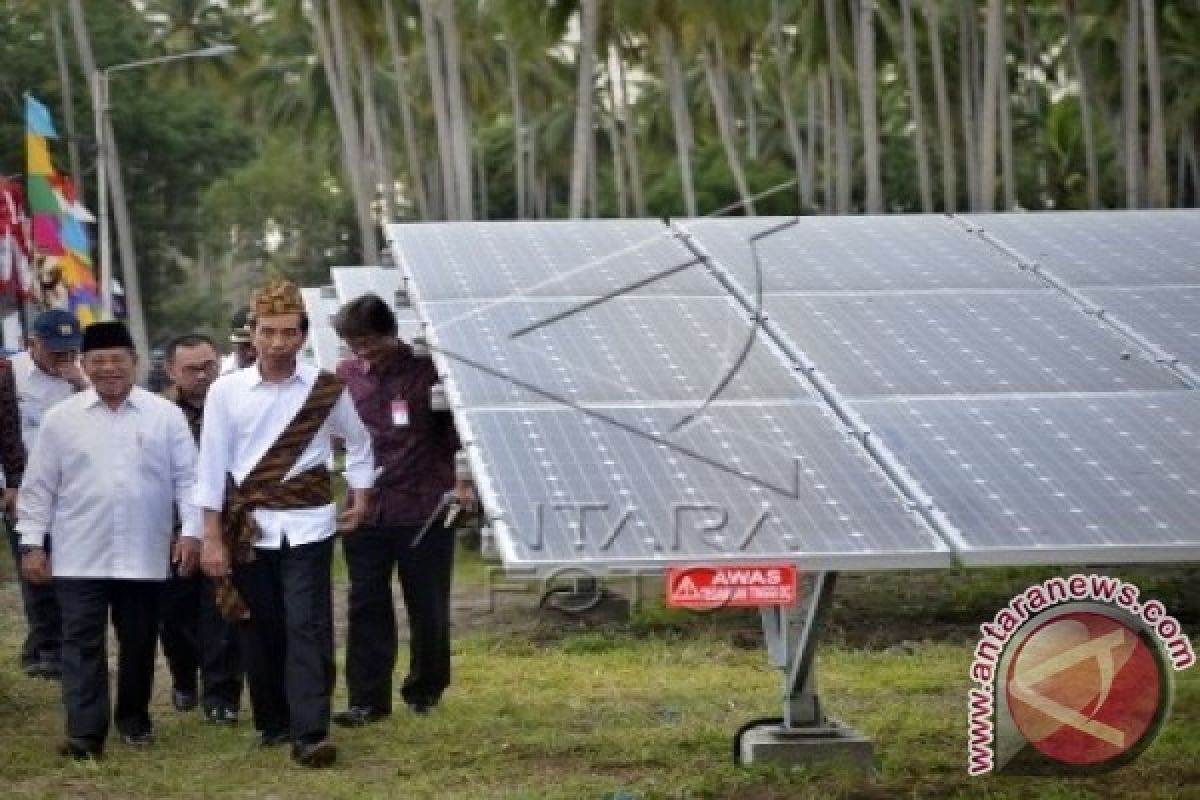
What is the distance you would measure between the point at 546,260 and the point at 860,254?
1.31 meters

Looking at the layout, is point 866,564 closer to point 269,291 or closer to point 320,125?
point 269,291

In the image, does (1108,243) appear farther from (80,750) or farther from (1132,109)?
(1132,109)

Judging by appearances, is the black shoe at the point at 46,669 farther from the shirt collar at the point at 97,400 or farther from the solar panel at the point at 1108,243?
the solar panel at the point at 1108,243

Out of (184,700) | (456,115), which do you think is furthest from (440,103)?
(184,700)

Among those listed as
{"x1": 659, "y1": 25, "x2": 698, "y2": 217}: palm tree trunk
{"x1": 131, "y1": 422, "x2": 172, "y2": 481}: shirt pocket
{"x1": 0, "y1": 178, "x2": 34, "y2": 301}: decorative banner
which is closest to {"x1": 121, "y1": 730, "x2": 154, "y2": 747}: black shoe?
{"x1": 131, "y1": 422, "x2": 172, "y2": 481}: shirt pocket

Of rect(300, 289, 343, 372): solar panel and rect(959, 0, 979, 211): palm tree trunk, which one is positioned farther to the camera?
rect(959, 0, 979, 211): palm tree trunk

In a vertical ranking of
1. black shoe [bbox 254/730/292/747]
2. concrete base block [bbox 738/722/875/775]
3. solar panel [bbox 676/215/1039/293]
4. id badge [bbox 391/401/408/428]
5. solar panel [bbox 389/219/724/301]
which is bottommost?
black shoe [bbox 254/730/292/747]

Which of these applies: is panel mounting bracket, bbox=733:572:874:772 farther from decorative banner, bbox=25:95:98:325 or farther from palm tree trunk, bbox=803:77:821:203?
palm tree trunk, bbox=803:77:821:203

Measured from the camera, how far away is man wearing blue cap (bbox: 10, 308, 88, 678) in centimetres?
1291

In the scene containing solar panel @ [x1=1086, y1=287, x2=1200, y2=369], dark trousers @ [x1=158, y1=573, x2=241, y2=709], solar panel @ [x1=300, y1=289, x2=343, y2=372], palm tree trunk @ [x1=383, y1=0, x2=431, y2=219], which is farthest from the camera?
palm tree trunk @ [x1=383, y1=0, x2=431, y2=219]

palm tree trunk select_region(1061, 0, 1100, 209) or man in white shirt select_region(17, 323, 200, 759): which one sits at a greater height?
man in white shirt select_region(17, 323, 200, 759)

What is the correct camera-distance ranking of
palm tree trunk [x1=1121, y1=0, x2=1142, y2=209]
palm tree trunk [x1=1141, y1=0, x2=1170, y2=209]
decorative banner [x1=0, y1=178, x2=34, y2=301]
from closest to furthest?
decorative banner [x1=0, y1=178, x2=34, y2=301] < palm tree trunk [x1=1141, y1=0, x2=1170, y2=209] < palm tree trunk [x1=1121, y1=0, x2=1142, y2=209]

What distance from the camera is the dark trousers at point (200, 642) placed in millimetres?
11344

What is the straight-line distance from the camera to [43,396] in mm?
13172
